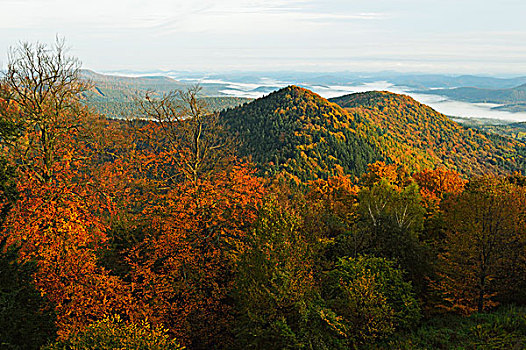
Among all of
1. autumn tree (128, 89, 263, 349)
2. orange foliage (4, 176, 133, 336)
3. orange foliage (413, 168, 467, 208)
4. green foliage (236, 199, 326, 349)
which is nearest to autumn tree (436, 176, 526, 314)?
green foliage (236, 199, 326, 349)

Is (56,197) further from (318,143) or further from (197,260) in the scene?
(318,143)

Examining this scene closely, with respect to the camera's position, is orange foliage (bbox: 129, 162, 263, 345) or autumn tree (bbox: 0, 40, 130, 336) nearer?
autumn tree (bbox: 0, 40, 130, 336)

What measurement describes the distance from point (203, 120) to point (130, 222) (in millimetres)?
10108

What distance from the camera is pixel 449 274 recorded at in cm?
2419

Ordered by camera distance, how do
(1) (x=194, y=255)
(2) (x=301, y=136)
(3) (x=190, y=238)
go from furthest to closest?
1. (2) (x=301, y=136)
2. (3) (x=190, y=238)
3. (1) (x=194, y=255)

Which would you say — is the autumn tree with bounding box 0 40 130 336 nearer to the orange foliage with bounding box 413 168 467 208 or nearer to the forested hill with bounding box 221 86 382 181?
the orange foliage with bounding box 413 168 467 208

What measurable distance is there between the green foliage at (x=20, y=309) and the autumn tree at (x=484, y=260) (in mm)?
24063

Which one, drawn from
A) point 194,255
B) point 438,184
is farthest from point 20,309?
point 438,184

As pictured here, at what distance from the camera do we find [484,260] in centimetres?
2334

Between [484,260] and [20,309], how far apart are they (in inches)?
1091

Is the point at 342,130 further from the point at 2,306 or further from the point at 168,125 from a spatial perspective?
the point at 2,306

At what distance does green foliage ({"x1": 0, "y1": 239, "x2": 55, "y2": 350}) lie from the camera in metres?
15.5

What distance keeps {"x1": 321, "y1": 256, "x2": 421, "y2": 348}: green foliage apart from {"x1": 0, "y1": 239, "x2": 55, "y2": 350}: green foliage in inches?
550

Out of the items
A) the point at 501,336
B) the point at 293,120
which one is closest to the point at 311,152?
the point at 293,120
